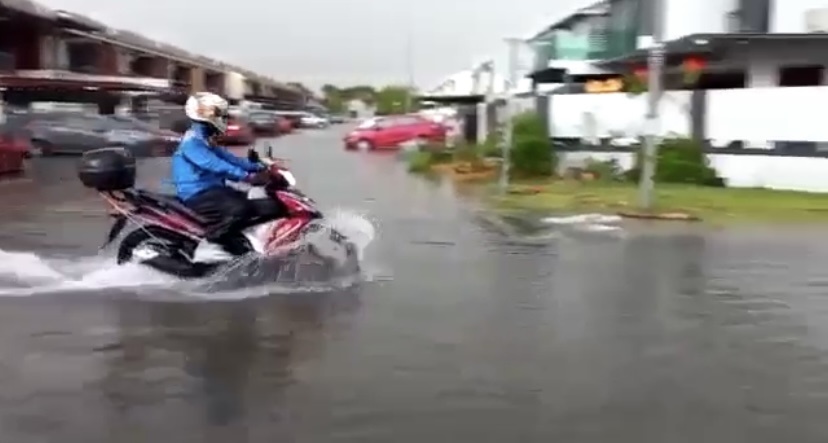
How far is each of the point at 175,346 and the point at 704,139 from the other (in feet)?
59.8

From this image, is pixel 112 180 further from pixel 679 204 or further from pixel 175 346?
pixel 679 204

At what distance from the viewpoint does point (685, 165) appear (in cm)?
2502

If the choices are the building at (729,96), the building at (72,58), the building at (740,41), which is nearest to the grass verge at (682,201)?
the building at (729,96)

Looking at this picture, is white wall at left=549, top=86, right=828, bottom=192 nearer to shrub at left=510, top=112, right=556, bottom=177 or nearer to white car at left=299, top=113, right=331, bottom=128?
shrub at left=510, top=112, right=556, bottom=177

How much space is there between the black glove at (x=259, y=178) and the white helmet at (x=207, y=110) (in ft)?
1.75

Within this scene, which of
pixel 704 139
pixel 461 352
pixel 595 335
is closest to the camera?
pixel 461 352

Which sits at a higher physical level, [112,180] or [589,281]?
[112,180]

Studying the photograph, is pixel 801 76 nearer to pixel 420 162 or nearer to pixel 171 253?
pixel 420 162

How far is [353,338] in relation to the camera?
31.2 ft

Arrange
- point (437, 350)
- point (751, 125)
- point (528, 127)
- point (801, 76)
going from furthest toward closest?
point (801, 76), point (528, 127), point (751, 125), point (437, 350)

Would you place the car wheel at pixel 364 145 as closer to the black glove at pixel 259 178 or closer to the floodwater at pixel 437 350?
the floodwater at pixel 437 350

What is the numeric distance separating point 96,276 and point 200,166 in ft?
4.94

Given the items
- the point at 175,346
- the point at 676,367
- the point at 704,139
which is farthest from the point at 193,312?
the point at 704,139

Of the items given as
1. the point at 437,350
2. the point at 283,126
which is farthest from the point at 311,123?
the point at 437,350
